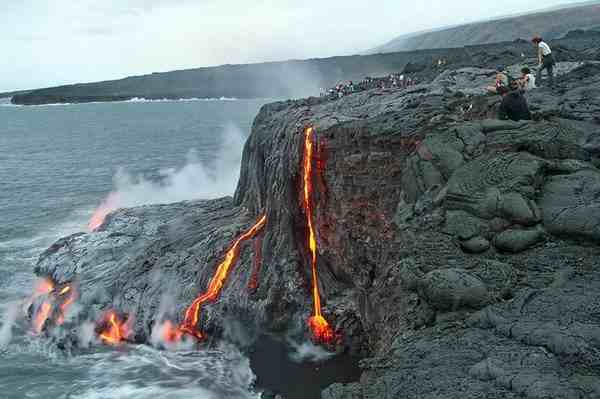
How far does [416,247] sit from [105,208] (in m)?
45.1

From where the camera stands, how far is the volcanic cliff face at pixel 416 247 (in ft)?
31.8

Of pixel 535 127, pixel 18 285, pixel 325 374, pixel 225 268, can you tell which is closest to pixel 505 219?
pixel 535 127

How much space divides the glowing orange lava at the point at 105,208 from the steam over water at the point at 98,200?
57 cm

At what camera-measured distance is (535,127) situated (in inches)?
621

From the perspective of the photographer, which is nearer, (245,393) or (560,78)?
(245,393)

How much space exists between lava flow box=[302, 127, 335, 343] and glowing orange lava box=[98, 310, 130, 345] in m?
9.15

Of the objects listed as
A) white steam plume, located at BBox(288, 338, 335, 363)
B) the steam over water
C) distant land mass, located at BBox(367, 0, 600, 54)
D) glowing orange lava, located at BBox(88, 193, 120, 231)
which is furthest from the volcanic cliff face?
distant land mass, located at BBox(367, 0, 600, 54)

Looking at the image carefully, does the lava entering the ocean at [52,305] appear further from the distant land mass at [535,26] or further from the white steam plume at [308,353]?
the distant land mass at [535,26]

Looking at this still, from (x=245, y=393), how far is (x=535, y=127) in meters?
13.5

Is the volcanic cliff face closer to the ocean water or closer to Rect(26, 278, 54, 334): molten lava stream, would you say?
Rect(26, 278, 54, 334): molten lava stream

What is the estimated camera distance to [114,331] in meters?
26.6

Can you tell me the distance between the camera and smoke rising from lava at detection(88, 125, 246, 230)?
53.0 meters

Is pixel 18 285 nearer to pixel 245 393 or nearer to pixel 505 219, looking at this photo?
pixel 245 393

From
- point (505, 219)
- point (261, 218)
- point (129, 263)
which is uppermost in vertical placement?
point (505, 219)
